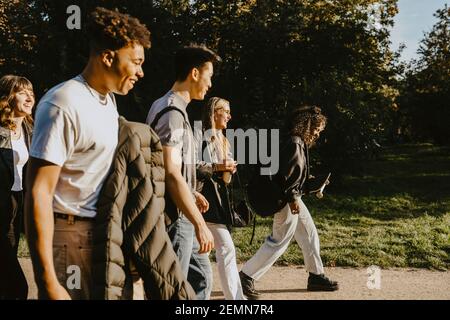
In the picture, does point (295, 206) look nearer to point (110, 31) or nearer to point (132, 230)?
point (132, 230)

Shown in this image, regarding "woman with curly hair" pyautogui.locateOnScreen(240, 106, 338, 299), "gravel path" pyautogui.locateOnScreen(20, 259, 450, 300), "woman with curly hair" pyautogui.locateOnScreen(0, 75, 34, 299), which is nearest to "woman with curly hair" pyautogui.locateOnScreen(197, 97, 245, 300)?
"woman with curly hair" pyautogui.locateOnScreen(240, 106, 338, 299)

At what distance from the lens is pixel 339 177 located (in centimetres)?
1581

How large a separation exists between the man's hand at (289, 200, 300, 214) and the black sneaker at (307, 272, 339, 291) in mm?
759

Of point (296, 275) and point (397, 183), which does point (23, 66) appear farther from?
point (296, 275)

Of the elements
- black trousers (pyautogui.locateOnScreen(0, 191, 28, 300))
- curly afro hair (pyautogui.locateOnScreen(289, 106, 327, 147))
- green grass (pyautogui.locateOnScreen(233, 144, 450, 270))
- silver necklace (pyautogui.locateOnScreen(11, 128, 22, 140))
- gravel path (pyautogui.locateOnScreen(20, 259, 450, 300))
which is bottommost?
gravel path (pyautogui.locateOnScreen(20, 259, 450, 300))

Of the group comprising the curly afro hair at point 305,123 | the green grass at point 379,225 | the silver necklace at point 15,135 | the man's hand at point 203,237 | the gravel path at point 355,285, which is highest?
the curly afro hair at point 305,123

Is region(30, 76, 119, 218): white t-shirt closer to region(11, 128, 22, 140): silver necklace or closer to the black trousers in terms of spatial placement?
the black trousers

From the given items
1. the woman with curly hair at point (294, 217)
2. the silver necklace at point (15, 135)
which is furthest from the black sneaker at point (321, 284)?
the silver necklace at point (15, 135)

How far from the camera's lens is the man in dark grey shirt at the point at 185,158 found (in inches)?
115

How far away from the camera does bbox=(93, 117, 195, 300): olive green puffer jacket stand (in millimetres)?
2238

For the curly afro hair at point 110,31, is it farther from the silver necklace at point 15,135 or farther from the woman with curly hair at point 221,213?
the silver necklace at point 15,135

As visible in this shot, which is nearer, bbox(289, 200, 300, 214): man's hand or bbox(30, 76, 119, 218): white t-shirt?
bbox(30, 76, 119, 218): white t-shirt

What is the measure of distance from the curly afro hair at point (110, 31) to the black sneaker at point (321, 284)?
3900 mm
